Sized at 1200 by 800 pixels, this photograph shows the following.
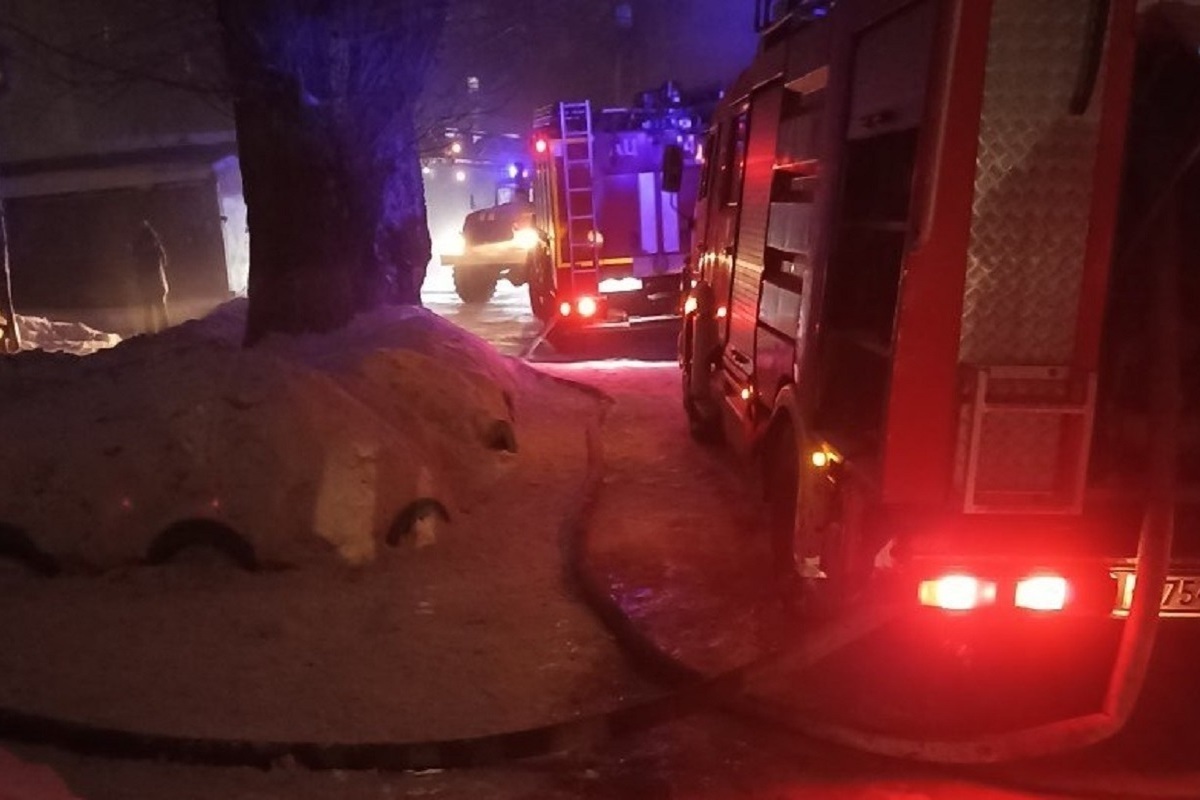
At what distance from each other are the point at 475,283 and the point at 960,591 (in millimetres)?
23900

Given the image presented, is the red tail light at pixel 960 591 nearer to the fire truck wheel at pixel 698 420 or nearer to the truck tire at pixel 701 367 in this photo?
the truck tire at pixel 701 367

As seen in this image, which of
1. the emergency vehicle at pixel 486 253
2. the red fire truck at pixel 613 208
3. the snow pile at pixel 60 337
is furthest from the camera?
the emergency vehicle at pixel 486 253

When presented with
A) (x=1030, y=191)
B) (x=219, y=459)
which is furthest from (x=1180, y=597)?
(x=219, y=459)

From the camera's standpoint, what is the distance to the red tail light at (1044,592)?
3822mm

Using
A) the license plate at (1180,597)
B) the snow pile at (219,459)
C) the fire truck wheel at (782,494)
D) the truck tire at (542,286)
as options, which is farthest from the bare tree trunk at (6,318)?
the license plate at (1180,597)

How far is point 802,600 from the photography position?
542 centimetres

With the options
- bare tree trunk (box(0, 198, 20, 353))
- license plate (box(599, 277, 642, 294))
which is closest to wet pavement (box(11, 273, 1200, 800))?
license plate (box(599, 277, 642, 294))

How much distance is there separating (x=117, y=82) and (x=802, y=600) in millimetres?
9610

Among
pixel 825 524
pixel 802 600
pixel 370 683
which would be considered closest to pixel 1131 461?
pixel 825 524

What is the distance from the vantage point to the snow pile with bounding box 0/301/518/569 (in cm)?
601

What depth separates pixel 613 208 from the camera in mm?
15430

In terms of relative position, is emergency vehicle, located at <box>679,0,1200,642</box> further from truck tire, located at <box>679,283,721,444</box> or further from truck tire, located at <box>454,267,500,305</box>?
truck tire, located at <box>454,267,500,305</box>

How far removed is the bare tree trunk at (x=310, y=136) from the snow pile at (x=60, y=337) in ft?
27.3

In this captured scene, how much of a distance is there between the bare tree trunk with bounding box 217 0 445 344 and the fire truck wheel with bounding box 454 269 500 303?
16500 mm
